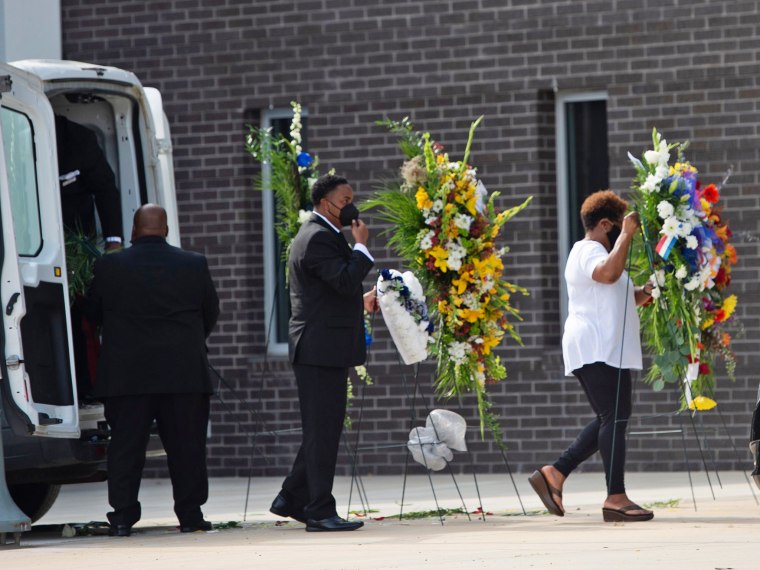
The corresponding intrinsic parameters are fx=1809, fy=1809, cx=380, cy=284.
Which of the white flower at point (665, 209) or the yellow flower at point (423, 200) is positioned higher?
the yellow flower at point (423, 200)

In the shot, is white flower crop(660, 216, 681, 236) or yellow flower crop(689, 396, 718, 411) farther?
yellow flower crop(689, 396, 718, 411)

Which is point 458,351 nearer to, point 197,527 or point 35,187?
point 197,527

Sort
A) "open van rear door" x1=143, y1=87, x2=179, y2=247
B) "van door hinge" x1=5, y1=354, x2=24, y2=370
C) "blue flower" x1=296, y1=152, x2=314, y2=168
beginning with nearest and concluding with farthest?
"van door hinge" x1=5, y1=354, x2=24, y2=370
"open van rear door" x1=143, y1=87, x2=179, y2=247
"blue flower" x1=296, y1=152, x2=314, y2=168

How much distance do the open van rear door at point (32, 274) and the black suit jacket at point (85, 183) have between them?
2.20ft

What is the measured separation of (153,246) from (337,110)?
512 cm

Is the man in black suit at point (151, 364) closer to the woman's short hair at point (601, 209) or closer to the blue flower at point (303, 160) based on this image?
the blue flower at point (303, 160)

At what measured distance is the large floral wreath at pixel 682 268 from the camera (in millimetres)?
9898

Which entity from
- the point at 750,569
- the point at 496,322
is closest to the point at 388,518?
the point at 496,322

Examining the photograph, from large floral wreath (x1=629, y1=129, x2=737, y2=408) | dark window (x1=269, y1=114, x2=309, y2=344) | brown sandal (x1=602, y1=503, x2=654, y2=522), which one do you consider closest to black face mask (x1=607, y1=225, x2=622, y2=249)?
large floral wreath (x1=629, y1=129, x2=737, y2=408)

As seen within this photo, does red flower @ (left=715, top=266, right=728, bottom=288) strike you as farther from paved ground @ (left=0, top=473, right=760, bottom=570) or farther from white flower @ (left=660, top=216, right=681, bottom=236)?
paved ground @ (left=0, top=473, right=760, bottom=570)

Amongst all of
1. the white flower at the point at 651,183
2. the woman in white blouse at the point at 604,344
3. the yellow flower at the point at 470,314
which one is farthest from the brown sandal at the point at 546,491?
the white flower at the point at 651,183

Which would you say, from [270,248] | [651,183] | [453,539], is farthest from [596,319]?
[270,248]

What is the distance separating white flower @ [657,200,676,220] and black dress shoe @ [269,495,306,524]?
254 centimetres

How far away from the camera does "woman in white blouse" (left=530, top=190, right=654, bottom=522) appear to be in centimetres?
920
